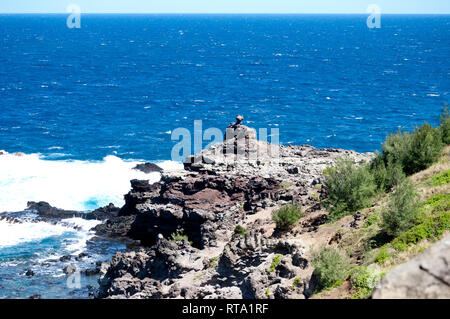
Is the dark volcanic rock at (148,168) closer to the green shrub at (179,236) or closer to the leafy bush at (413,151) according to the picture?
the green shrub at (179,236)

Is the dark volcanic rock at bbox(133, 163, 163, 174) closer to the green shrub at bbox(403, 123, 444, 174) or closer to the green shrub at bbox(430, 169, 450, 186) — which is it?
the green shrub at bbox(403, 123, 444, 174)

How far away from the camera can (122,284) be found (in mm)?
32594

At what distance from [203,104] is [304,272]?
78479 millimetres

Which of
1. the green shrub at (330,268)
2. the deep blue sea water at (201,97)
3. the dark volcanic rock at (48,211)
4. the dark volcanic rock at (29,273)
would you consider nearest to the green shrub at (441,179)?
the green shrub at (330,268)

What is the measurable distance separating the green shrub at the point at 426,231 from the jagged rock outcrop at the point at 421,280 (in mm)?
12557

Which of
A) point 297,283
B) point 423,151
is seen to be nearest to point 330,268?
point 297,283

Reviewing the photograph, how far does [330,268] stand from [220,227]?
52.3 feet

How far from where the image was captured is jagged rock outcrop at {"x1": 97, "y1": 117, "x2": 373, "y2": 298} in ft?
91.6

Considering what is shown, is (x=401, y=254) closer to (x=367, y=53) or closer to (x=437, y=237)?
(x=437, y=237)

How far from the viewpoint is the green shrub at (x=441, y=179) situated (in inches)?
1105

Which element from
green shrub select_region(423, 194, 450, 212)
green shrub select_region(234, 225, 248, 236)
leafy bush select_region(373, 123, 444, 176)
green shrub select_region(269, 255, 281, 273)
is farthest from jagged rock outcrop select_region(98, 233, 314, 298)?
leafy bush select_region(373, 123, 444, 176)

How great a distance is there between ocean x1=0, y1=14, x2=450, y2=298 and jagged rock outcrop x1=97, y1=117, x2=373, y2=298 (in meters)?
6.06

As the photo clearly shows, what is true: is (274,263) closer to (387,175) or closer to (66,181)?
(387,175)

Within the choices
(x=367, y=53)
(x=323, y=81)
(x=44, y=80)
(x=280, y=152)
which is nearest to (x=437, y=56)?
(x=367, y=53)
